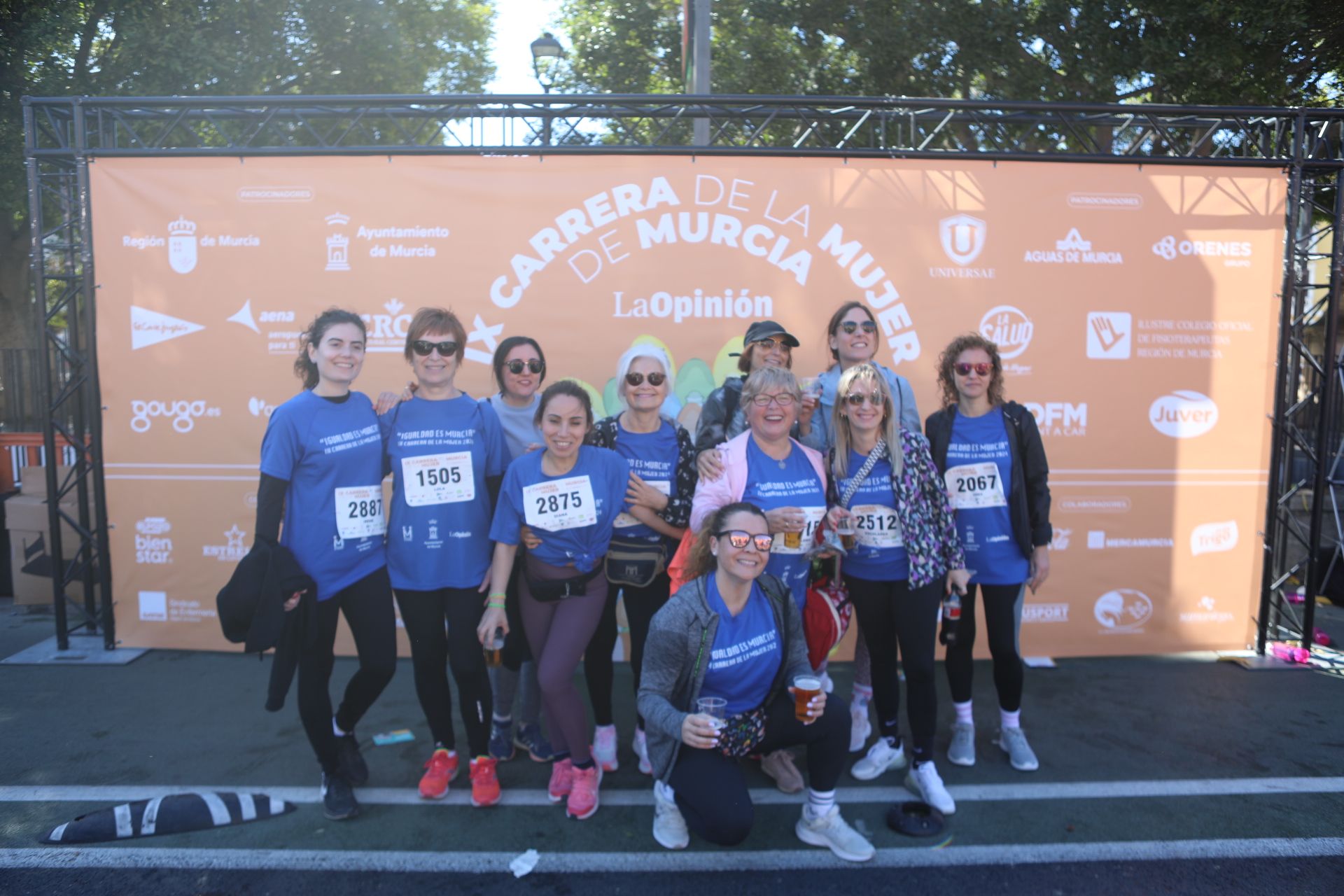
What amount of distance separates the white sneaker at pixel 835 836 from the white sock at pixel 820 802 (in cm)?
1

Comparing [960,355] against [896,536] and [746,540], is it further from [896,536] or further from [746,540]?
[746,540]

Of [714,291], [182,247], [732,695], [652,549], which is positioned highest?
[182,247]

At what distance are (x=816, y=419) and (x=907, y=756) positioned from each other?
161cm

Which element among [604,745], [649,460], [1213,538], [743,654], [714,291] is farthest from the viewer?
[1213,538]

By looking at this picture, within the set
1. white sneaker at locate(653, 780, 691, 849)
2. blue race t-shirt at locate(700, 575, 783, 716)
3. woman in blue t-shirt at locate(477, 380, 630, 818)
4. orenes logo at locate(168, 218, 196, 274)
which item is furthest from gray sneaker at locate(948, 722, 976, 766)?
orenes logo at locate(168, 218, 196, 274)

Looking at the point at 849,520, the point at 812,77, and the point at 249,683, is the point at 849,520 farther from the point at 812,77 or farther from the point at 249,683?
the point at 812,77

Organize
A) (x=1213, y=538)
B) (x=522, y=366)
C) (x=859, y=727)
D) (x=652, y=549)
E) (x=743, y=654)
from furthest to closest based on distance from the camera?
(x=1213, y=538), (x=859, y=727), (x=522, y=366), (x=652, y=549), (x=743, y=654)

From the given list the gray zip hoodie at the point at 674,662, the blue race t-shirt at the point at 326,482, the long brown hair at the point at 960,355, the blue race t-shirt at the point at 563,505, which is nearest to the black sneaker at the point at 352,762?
the blue race t-shirt at the point at 326,482

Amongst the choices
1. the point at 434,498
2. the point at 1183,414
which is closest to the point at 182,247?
the point at 434,498

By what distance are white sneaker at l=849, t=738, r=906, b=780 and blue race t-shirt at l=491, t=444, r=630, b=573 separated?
146 cm

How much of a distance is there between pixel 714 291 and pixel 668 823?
2987 millimetres

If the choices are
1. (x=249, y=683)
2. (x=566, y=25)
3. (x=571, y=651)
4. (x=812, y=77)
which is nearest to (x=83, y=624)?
(x=249, y=683)

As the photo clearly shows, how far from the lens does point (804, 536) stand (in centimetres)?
305

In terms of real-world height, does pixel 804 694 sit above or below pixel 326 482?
below
